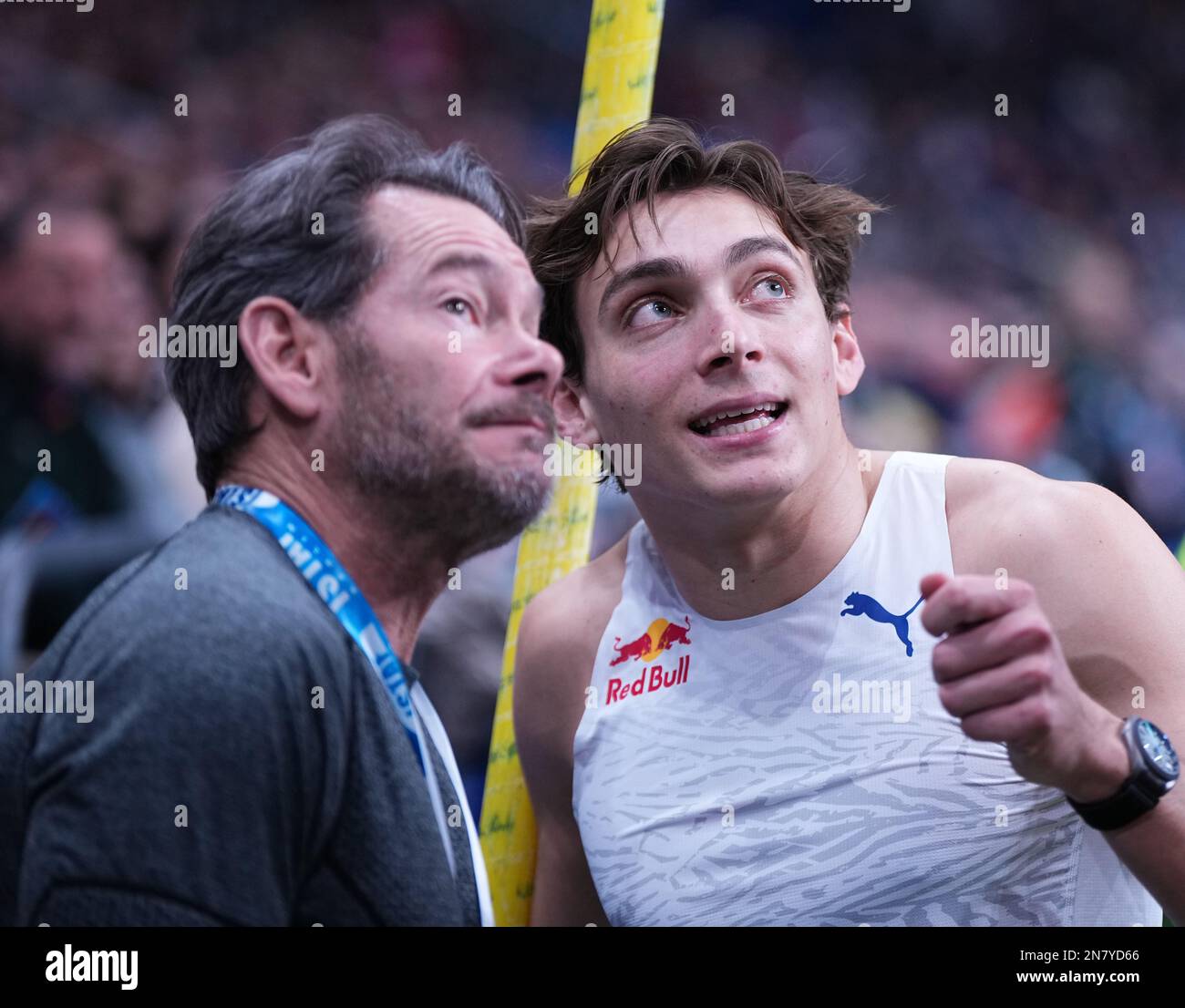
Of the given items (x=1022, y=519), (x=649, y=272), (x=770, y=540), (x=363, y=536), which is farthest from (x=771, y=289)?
(x=363, y=536)

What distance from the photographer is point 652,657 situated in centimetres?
186

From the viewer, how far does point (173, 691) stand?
1107 millimetres

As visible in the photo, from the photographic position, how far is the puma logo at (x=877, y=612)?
5.55 feet

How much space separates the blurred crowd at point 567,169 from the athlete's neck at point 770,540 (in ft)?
6.36

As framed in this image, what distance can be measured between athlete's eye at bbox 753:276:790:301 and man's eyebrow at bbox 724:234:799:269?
0.12 feet

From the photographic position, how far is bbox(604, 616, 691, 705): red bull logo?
1.83m

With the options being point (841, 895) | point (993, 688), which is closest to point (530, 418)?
point (993, 688)

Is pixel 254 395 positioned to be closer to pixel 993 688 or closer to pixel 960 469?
pixel 993 688

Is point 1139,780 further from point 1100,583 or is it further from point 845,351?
point 845,351

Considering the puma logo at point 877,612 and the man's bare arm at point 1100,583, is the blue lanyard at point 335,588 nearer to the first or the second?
the puma logo at point 877,612

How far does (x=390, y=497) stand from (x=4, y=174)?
3.14 meters

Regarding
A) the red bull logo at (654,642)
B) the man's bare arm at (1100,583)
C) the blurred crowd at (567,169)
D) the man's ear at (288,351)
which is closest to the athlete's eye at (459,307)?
the man's ear at (288,351)

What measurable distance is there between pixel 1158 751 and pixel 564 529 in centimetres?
77

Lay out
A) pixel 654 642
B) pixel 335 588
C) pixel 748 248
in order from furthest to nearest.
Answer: pixel 654 642 → pixel 748 248 → pixel 335 588
